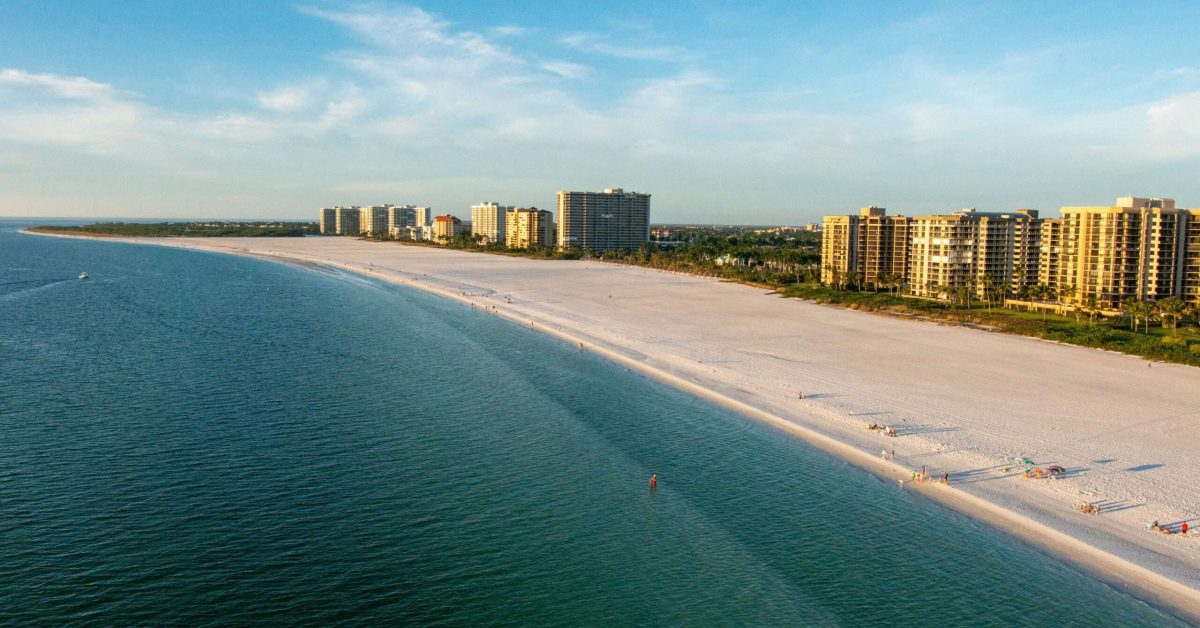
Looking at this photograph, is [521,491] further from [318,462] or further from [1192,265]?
[1192,265]

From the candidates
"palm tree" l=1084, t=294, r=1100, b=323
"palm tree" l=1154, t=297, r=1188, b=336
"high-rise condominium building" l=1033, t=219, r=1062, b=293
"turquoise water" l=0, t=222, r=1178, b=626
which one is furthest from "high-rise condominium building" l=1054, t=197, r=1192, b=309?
"turquoise water" l=0, t=222, r=1178, b=626

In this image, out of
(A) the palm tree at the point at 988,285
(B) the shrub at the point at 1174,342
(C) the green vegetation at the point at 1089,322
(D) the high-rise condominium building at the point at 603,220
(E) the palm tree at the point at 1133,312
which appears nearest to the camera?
(B) the shrub at the point at 1174,342

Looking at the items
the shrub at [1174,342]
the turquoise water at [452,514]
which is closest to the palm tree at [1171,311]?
the shrub at [1174,342]

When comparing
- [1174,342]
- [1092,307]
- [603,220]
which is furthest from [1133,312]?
[603,220]

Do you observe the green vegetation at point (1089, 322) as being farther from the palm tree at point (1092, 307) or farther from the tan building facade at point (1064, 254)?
the tan building facade at point (1064, 254)

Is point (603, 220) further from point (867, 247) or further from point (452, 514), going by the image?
point (452, 514)

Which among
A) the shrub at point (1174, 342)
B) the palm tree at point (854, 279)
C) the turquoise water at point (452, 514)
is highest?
the palm tree at point (854, 279)

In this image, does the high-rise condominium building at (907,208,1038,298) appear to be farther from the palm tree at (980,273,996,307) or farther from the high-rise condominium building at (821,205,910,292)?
the high-rise condominium building at (821,205,910,292)
